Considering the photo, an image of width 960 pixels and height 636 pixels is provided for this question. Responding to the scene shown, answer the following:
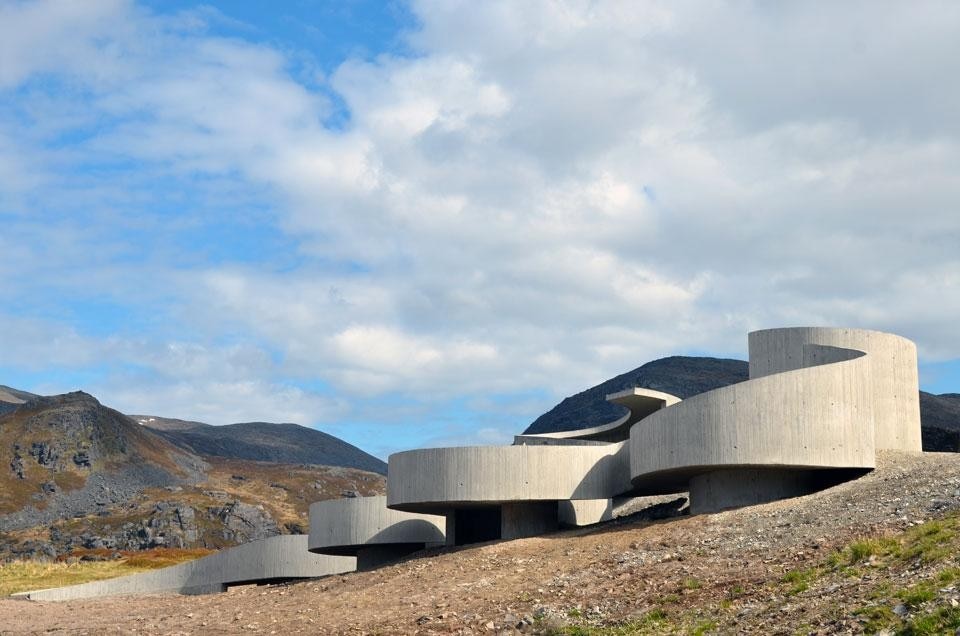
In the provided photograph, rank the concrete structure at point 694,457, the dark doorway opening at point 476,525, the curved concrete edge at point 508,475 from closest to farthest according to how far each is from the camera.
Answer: the concrete structure at point 694,457 < the curved concrete edge at point 508,475 < the dark doorway opening at point 476,525

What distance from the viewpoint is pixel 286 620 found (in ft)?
94.5

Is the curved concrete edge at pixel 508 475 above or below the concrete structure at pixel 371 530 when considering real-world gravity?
above

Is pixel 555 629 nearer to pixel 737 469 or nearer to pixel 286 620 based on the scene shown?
pixel 286 620

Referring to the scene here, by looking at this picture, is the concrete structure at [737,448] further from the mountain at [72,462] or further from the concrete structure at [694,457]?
the mountain at [72,462]

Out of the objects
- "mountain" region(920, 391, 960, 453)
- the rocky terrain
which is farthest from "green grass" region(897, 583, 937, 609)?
the rocky terrain

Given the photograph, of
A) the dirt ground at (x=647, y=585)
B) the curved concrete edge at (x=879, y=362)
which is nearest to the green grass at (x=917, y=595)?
the dirt ground at (x=647, y=585)

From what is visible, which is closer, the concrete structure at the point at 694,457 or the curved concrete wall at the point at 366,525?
the concrete structure at the point at 694,457

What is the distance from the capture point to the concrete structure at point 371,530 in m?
44.7

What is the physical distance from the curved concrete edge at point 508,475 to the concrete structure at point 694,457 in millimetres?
42

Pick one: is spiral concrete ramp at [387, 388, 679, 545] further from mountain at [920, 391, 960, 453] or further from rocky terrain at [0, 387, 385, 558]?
rocky terrain at [0, 387, 385, 558]

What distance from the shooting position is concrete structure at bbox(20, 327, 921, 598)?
32.5 m

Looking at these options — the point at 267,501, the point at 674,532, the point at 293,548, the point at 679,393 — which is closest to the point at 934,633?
the point at 674,532

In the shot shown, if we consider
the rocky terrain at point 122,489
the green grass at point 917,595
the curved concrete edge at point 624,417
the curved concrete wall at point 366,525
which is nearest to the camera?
the green grass at point 917,595

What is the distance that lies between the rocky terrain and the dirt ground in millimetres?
64959
